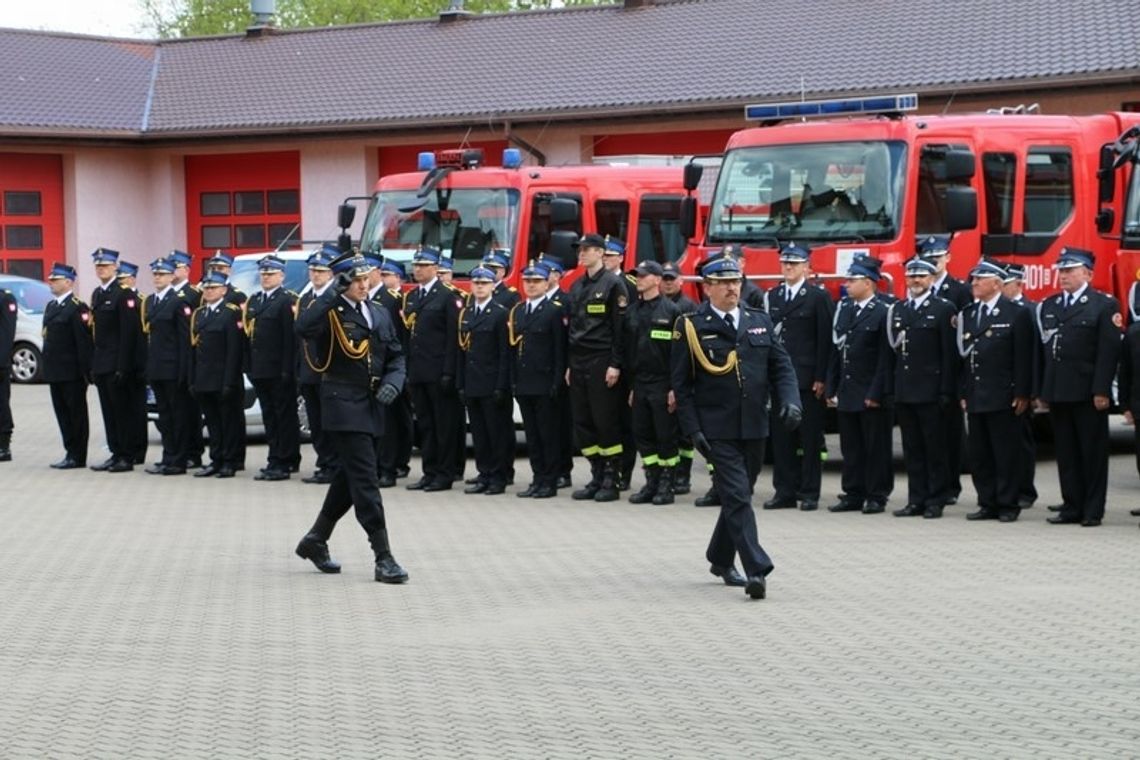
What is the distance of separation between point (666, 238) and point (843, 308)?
5.85 m

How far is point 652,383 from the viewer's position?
1556cm

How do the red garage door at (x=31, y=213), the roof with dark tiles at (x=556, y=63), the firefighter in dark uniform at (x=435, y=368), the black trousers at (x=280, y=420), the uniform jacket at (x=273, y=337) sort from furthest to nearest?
the red garage door at (x=31, y=213), the roof with dark tiles at (x=556, y=63), the black trousers at (x=280, y=420), the uniform jacket at (x=273, y=337), the firefighter in dark uniform at (x=435, y=368)

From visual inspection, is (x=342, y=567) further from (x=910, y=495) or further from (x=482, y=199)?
(x=482, y=199)

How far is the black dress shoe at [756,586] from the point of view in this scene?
10812 millimetres

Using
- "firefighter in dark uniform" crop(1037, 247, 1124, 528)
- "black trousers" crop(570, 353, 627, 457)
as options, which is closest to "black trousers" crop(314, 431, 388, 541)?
"black trousers" crop(570, 353, 627, 457)

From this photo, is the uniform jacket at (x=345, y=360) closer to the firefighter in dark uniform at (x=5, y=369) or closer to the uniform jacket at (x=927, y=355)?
the uniform jacket at (x=927, y=355)

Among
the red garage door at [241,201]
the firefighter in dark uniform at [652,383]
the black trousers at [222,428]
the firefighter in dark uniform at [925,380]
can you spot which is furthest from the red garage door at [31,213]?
the firefighter in dark uniform at [925,380]

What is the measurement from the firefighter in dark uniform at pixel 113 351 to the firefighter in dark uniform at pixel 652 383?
208 inches

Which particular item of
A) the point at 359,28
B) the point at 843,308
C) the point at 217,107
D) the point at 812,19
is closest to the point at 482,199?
the point at 843,308

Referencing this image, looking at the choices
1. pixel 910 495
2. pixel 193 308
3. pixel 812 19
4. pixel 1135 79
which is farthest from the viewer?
pixel 812 19

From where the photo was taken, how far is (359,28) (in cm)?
4044

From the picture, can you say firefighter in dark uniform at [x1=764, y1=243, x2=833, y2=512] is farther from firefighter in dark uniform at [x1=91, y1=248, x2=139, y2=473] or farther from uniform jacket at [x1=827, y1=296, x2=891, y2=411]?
firefighter in dark uniform at [x1=91, y1=248, x2=139, y2=473]

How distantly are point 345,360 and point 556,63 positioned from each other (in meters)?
24.7

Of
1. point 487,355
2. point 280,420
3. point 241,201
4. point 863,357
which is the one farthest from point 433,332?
point 241,201
